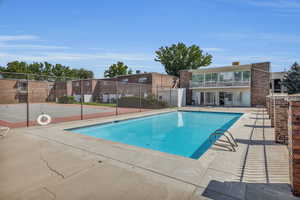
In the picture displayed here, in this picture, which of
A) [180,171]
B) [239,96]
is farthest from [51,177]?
[239,96]

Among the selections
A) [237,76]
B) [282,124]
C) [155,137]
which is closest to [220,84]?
Result: [237,76]

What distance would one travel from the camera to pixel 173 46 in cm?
3444

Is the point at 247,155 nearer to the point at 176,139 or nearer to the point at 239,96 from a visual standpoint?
the point at 176,139

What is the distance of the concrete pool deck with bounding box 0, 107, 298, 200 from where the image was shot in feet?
7.92

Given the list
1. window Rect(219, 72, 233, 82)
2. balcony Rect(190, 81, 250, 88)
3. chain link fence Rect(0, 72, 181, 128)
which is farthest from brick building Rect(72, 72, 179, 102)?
window Rect(219, 72, 233, 82)

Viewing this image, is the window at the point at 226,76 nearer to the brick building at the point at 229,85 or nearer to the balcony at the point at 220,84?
the brick building at the point at 229,85

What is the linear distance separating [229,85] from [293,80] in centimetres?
821

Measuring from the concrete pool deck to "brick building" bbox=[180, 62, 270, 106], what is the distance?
1702cm

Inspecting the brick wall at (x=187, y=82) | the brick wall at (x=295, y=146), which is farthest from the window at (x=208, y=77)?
the brick wall at (x=295, y=146)

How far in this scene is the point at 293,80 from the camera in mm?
20094

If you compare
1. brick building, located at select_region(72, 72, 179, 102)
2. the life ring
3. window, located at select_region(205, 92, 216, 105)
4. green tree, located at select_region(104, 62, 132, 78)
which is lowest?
the life ring

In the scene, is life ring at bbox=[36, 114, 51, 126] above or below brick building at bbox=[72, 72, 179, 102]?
below

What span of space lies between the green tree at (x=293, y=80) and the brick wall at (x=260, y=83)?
4434 millimetres

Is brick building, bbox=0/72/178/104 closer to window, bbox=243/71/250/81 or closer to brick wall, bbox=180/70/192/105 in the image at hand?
brick wall, bbox=180/70/192/105
